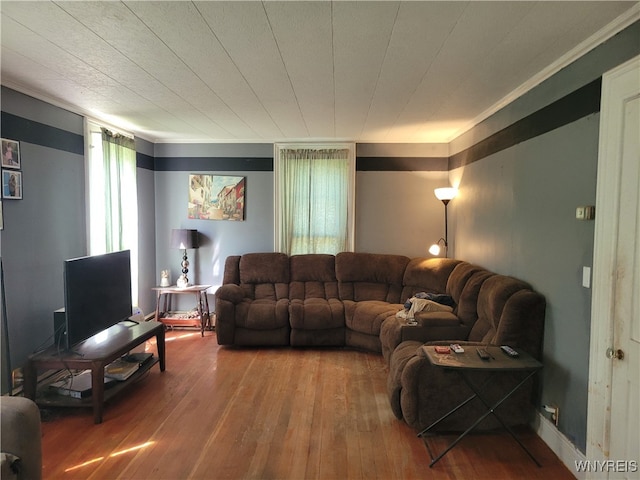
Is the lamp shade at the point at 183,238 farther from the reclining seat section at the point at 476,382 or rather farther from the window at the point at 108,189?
the reclining seat section at the point at 476,382

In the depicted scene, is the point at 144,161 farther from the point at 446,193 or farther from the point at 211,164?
the point at 446,193

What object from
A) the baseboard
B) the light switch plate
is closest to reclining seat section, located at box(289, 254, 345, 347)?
the baseboard

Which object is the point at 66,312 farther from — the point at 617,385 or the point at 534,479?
the point at 617,385

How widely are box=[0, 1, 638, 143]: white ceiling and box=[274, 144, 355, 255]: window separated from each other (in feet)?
4.15

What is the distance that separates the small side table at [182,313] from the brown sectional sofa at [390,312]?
1.56 feet

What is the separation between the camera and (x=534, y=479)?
2.05 metres

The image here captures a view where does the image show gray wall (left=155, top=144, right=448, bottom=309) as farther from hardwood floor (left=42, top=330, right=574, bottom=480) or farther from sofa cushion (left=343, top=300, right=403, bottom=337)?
hardwood floor (left=42, top=330, right=574, bottom=480)

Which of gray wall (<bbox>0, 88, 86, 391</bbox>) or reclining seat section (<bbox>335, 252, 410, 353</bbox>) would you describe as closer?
gray wall (<bbox>0, 88, 86, 391</bbox>)

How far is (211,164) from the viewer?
5031 mm

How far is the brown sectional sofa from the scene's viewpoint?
2430mm

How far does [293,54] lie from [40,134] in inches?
93.4

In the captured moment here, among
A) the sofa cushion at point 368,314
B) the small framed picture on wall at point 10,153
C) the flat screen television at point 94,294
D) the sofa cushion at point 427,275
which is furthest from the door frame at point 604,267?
the small framed picture on wall at point 10,153

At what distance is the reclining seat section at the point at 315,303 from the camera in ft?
13.3

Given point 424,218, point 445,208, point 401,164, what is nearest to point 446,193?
point 445,208
